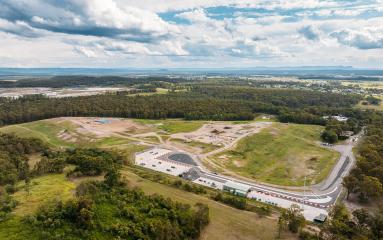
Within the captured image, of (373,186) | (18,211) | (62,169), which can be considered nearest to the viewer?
(18,211)

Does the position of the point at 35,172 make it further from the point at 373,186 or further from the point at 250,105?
the point at 250,105

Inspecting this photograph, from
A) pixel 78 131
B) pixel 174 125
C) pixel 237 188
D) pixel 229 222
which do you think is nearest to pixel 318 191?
pixel 237 188

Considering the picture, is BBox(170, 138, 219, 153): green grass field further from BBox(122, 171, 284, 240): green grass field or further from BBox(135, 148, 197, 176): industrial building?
BBox(122, 171, 284, 240): green grass field

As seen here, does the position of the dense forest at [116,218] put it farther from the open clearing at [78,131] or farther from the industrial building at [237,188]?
the open clearing at [78,131]

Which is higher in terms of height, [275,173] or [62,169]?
[62,169]

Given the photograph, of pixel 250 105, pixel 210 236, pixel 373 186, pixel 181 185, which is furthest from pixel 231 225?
pixel 250 105

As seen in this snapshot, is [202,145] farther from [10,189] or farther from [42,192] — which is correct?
[10,189]
